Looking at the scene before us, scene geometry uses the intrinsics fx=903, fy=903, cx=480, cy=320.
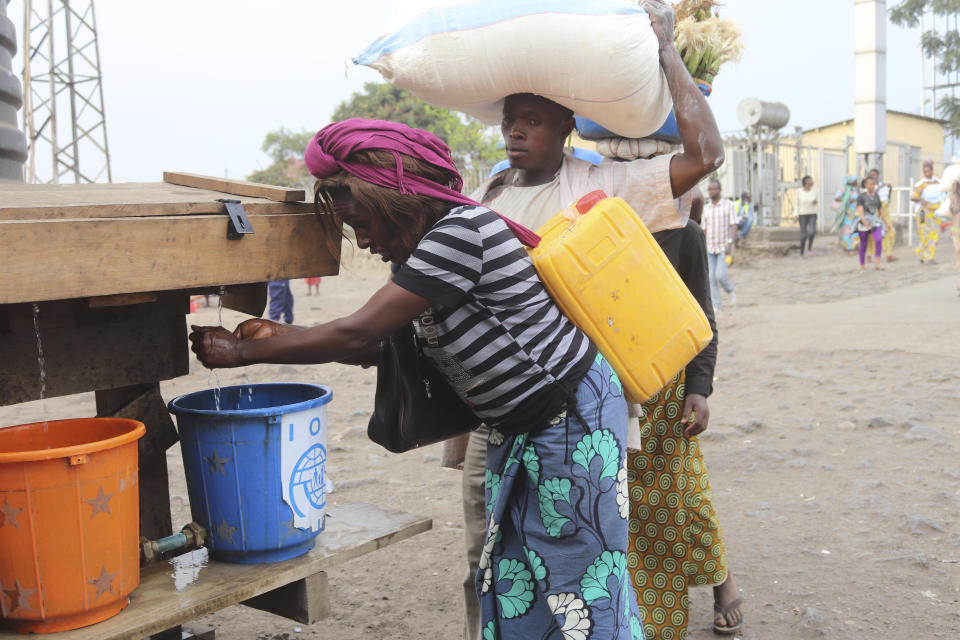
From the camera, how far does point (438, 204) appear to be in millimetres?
2023

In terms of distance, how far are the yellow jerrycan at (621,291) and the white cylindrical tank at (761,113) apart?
1795 cm

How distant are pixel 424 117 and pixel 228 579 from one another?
2799 centimetres

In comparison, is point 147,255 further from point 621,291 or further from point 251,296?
point 621,291

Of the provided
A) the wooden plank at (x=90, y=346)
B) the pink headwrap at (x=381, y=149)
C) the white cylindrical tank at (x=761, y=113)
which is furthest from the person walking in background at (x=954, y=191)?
the wooden plank at (x=90, y=346)

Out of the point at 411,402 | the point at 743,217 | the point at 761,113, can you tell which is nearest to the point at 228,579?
the point at 411,402

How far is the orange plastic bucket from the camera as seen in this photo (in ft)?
5.93

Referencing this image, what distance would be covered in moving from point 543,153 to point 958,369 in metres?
5.72

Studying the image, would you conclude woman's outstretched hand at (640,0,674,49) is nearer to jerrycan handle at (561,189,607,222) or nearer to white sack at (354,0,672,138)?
white sack at (354,0,672,138)

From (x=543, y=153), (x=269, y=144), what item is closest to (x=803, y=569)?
(x=543, y=153)

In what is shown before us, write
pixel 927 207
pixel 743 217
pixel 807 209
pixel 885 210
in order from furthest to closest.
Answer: pixel 743 217, pixel 807 209, pixel 885 210, pixel 927 207

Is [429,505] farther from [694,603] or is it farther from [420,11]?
[420,11]

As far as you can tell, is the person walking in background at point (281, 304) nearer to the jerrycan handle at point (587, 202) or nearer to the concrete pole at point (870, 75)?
the jerrycan handle at point (587, 202)

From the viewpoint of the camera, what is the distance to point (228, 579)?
2172mm

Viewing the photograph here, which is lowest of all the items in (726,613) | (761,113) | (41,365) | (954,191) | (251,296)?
(726,613)
